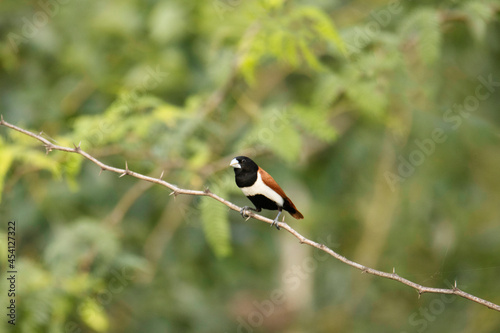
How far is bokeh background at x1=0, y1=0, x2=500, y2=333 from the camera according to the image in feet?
12.9

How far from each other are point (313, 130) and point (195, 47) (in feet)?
7.09

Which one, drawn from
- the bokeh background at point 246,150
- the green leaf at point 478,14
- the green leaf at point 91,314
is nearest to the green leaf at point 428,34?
the bokeh background at point 246,150

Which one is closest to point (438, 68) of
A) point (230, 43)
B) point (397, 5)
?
point (397, 5)

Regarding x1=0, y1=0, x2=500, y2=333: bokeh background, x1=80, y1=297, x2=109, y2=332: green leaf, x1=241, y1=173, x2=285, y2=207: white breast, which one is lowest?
x1=80, y1=297, x2=109, y2=332: green leaf

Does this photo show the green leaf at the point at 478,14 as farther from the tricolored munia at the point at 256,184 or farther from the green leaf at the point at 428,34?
the tricolored munia at the point at 256,184

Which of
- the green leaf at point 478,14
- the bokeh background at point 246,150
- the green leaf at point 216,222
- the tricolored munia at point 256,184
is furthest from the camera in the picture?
the bokeh background at point 246,150

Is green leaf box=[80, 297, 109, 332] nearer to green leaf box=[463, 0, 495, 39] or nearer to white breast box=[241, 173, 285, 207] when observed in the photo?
white breast box=[241, 173, 285, 207]

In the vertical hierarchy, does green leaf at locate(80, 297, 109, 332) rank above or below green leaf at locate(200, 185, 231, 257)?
below

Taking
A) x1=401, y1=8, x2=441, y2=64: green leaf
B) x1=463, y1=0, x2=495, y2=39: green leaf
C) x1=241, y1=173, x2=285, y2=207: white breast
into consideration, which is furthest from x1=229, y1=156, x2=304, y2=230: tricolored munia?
x1=463, y1=0, x2=495, y2=39: green leaf

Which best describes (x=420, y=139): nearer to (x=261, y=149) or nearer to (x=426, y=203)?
(x=426, y=203)

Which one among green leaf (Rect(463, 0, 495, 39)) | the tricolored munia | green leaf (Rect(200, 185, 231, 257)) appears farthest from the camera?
green leaf (Rect(463, 0, 495, 39))

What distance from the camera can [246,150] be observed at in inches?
164

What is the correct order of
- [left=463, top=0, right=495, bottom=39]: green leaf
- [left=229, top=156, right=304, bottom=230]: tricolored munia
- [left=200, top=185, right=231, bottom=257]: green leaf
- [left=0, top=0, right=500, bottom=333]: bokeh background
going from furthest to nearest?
[left=0, top=0, right=500, bottom=333]: bokeh background → [left=463, top=0, right=495, bottom=39]: green leaf → [left=200, top=185, right=231, bottom=257]: green leaf → [left=229, top=156, right=304, bottom=230]: tricolored munia

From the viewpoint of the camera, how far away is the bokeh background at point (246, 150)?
3.94 meters
